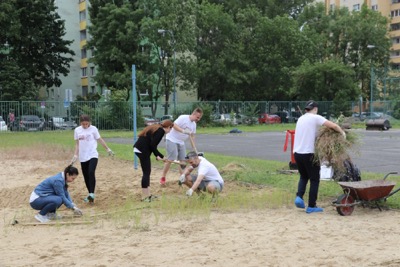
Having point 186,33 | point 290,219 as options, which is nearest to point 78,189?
point 290,219

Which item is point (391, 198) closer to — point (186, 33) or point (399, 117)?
point (186, 33)

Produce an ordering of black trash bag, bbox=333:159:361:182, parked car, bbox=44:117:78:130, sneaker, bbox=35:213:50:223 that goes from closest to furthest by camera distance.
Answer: sneaker, bbox=35:213:50:223 < black trash bag, bbox=333:159:361:182 < parked car, bbox=44:117:78:130

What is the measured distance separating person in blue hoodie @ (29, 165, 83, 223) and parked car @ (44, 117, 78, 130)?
30583mm

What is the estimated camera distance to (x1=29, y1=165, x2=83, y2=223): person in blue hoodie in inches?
291

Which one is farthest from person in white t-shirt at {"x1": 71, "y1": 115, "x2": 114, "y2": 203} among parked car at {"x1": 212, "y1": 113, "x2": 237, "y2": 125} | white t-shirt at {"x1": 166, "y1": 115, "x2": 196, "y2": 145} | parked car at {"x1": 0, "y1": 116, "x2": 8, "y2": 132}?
parked car at {"x1": 212, "y1": 113, "x2": 237, "y2": 125}

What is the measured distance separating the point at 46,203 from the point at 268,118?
41654mm

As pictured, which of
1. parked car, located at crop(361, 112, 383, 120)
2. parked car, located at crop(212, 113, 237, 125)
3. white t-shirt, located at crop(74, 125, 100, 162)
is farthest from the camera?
parked car, located at crop(361, 112, 383, 120)

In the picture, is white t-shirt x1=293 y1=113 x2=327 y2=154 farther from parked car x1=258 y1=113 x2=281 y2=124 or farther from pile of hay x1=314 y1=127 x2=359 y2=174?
parked car x1=258 y1=113 x2=281 y2=124

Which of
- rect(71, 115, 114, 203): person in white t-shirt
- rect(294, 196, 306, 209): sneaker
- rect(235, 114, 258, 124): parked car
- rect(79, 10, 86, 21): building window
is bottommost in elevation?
rect(235, 114, 258, 124): parked car

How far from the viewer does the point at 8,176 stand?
12414 mm

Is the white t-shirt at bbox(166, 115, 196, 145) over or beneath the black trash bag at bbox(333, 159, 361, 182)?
over

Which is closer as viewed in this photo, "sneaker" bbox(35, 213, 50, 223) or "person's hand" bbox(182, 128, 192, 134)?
"sneaker" bbox(35, 213, 50, 223)

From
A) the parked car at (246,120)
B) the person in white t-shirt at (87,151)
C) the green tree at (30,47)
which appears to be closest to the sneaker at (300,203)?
the person in white t-shirt at (87,151)

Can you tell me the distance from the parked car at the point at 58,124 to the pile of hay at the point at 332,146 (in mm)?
31288
